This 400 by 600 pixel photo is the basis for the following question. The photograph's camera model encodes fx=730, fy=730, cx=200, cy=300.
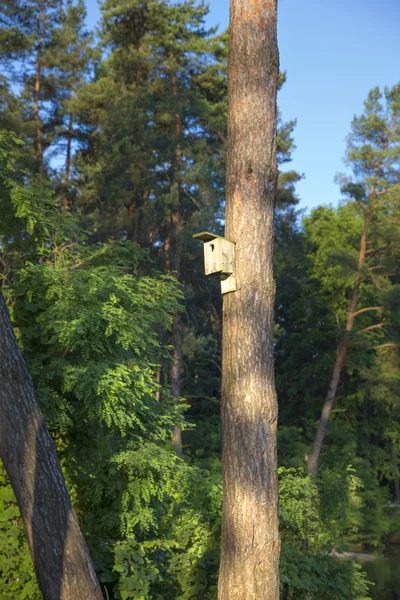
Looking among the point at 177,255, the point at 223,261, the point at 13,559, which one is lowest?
the point at 13,559

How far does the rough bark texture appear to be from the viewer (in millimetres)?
5977

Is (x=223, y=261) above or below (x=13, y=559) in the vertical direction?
above

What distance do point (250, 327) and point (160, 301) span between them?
3462 mm

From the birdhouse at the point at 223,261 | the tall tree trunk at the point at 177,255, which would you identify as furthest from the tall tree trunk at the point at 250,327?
the tall tree trunk at the point at 177,255

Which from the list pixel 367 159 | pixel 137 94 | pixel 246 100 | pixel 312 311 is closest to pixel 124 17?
pixel 137 94

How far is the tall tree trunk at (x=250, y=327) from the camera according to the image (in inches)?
206

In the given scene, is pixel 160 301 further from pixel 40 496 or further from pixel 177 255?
pixel 177 255

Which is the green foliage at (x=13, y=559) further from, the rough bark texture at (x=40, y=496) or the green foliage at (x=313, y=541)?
the green foliage at (x=313, y=541)

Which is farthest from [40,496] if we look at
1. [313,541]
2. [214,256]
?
[313,541]

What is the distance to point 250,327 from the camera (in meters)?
5.41

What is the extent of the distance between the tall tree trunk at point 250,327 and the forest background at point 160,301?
188cm

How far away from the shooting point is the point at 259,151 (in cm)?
570

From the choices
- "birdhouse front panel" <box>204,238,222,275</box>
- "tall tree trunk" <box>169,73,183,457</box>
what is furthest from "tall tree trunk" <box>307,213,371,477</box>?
"birdhouse front panel" <box>204,238,222,275</box>

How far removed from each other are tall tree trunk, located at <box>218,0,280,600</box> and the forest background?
1.88 metres
